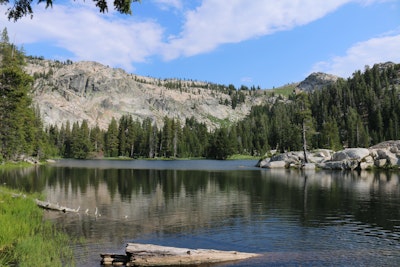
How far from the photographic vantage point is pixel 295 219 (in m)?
30.7

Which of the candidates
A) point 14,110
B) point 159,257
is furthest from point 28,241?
point 14,110

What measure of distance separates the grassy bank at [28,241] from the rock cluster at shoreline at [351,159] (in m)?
78.1

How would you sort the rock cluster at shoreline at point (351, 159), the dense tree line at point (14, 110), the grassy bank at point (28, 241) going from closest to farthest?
the grassy bank at point (28, 241)
the dense tree line at point (14, 110)
the rock cluster at shoreline at point (351, 159)

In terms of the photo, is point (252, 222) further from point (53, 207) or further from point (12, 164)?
point (12, 164)

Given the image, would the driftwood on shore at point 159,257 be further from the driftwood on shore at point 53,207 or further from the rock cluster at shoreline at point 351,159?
the rock cluster at shoreline at point 351,159

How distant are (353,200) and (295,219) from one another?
14333 mm

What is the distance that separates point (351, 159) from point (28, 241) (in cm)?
8471

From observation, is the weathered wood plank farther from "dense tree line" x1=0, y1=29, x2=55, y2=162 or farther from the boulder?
the boulder

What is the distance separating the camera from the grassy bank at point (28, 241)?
1797cm

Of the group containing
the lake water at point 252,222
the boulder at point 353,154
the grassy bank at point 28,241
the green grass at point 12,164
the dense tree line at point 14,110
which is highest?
the dense tree line at point 14,110

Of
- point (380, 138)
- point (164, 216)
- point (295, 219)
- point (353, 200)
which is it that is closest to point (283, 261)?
point (295, 219)

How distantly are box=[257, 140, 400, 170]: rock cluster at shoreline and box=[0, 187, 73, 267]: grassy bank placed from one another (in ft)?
256

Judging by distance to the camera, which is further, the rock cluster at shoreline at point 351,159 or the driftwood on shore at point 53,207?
the rock cluster at shoreline at point 351,159

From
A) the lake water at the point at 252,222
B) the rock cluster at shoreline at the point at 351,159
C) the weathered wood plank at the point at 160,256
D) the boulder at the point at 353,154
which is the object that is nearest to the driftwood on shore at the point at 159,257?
the weathered wood plank at the point at 160,256
